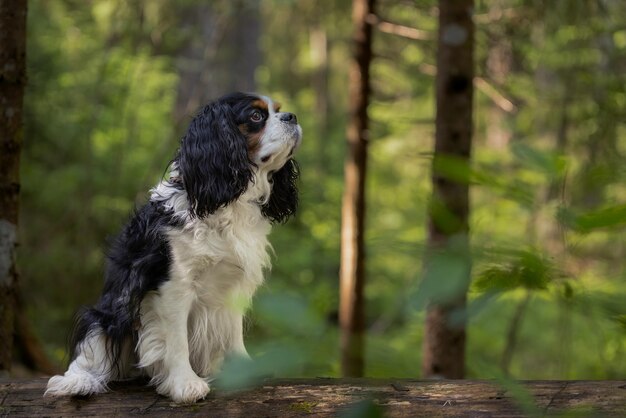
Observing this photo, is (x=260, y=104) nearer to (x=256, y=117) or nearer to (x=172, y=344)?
(x=256, y=117)

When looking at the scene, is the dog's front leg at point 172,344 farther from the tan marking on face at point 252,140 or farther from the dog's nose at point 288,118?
the dog's nose at point 288,118

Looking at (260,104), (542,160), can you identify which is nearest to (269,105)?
(260,104)

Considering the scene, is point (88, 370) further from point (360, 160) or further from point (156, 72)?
point (156, 72)

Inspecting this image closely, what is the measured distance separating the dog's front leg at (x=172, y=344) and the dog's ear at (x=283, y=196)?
64cm

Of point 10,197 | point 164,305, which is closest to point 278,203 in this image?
point 164,305

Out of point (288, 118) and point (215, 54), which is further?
point (215, 54)

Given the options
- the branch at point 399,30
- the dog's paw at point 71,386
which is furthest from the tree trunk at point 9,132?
the branch at point 399,30

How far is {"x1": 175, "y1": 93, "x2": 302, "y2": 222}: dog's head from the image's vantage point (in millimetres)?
3494

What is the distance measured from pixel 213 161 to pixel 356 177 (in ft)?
14.2

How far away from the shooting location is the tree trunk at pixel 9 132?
4.12m

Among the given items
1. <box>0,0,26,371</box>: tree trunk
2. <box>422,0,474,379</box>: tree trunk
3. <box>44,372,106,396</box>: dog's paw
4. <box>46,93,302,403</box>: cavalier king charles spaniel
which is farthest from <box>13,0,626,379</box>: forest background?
<box>44,372,106,396</box>: dog's paw

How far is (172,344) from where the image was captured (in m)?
3.46

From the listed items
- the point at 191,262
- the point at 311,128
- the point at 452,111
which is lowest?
the point at 191,262

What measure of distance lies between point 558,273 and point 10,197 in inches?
146
